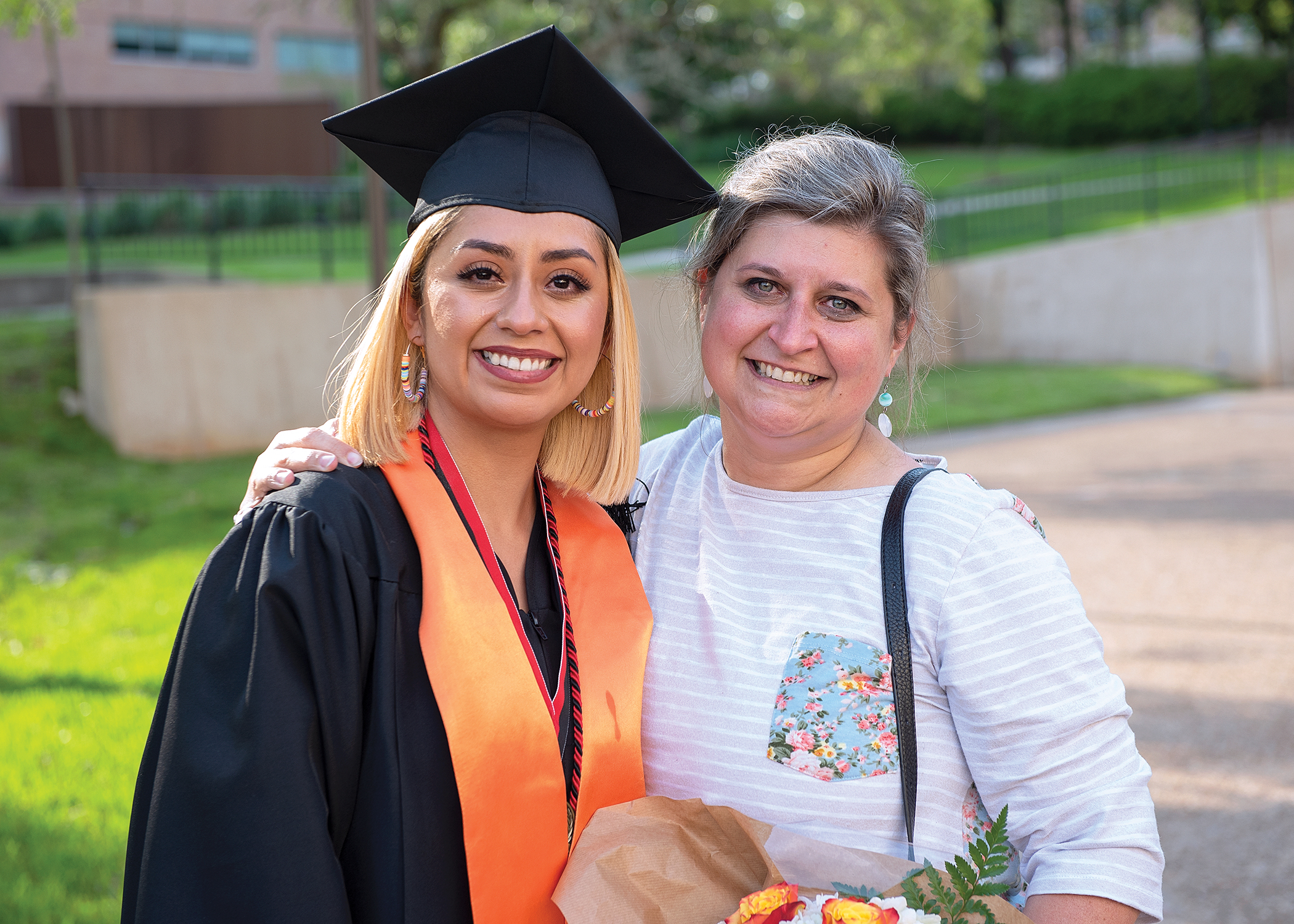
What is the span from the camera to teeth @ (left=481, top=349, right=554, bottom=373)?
2.20 m

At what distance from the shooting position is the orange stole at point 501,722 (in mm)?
1961

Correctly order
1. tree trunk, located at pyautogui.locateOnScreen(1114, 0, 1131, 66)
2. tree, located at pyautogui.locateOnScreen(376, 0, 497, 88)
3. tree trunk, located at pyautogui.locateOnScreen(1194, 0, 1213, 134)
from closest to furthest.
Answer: tree, located at pyautogui.locateOnScreen(376, 0, 497, 88), tree trunk, located at pyautogui.locateOnScreen(1194, 0, 1213, 134), tree trunk, located at pyautogui.locateOnScreen(1114, 0, 1131, 66)

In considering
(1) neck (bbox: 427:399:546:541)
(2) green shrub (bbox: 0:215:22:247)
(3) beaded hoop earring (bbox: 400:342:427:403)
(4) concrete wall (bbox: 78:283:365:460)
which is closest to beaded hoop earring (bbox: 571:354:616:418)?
(1) neck (bbox: 427:399:546:541)

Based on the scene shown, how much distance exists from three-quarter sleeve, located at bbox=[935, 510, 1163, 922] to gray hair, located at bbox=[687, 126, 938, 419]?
58cm

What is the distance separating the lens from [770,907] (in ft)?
5.45

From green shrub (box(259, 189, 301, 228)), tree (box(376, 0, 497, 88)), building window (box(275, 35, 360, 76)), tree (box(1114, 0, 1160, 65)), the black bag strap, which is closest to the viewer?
the black bag strap

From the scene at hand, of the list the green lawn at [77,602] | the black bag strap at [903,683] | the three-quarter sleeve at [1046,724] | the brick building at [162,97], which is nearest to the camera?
the three-quarter sleeve at [1046,724]

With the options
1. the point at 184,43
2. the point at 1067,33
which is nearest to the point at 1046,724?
the point at 184,43

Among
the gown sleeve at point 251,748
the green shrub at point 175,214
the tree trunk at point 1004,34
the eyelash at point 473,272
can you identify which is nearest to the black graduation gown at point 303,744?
the gown sleeve at point 251,748

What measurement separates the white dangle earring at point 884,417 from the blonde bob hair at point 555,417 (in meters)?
0.54

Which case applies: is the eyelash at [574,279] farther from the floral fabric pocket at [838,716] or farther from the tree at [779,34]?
the tree at [779,34]

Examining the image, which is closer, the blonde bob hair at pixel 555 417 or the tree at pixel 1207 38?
the blonde bob hair at pixel 555 417

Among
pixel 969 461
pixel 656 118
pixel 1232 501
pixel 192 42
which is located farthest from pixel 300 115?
pixel 1232 501

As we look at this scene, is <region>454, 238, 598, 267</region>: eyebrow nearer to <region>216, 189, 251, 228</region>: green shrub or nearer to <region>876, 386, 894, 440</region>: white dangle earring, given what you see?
<region>876, 386, 894, 440</region>: white dangle earring
